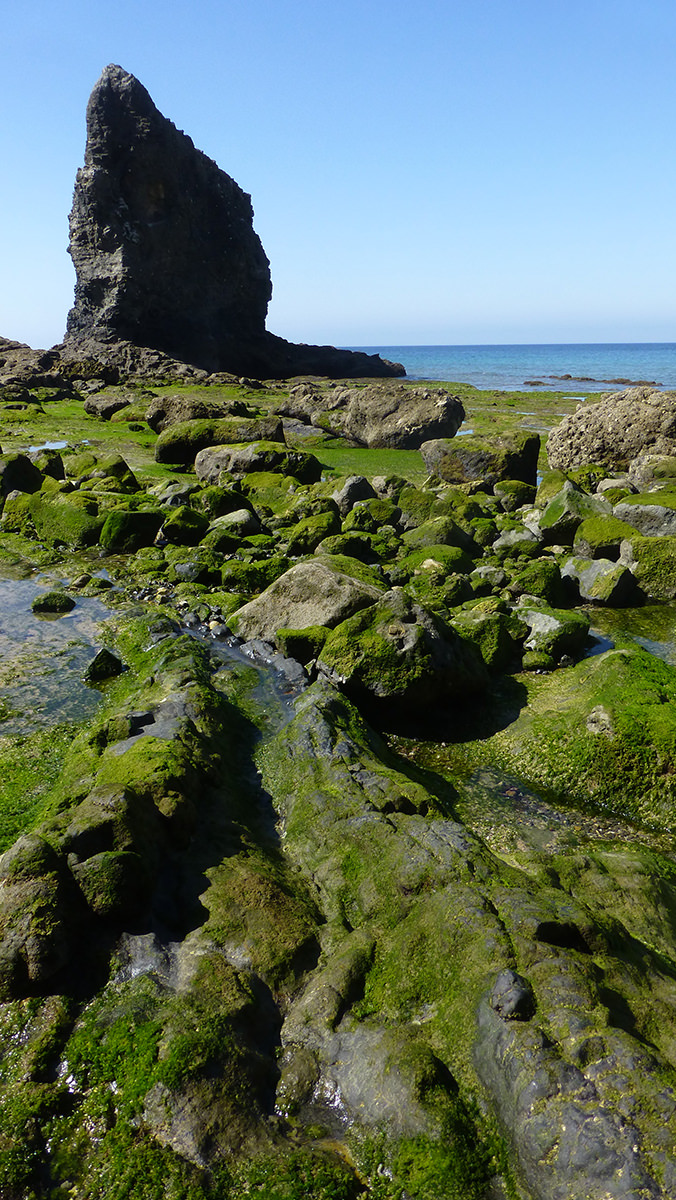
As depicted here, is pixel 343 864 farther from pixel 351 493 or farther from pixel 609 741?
pixel 351 493

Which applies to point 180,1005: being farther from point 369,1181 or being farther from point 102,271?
point 102,271

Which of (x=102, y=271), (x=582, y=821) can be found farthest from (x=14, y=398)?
(x=582, y=821)

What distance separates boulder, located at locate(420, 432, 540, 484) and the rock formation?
5934cm

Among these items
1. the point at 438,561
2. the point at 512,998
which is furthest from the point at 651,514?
the point at 512,998

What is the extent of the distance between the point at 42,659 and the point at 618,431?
24.9 m

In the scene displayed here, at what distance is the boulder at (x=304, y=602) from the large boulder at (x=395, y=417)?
2431 centimetres

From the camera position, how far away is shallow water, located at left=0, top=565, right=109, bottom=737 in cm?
1140

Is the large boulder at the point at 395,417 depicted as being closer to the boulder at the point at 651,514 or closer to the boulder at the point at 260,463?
the boulder at the point at 260,463

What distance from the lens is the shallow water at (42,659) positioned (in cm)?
1140

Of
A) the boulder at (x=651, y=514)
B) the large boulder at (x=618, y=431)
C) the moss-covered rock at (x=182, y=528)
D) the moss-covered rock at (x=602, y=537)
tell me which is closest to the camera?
the moss-covered rock at (x=602, y=537)

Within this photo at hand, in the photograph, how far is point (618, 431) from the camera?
29.7 metres

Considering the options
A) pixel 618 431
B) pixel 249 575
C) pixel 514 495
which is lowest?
pixel 514 495

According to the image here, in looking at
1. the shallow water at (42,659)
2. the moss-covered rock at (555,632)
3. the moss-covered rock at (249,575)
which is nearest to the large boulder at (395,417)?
the moss-covered rock at (249,575)

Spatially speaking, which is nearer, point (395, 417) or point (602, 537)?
point (602, 537)
